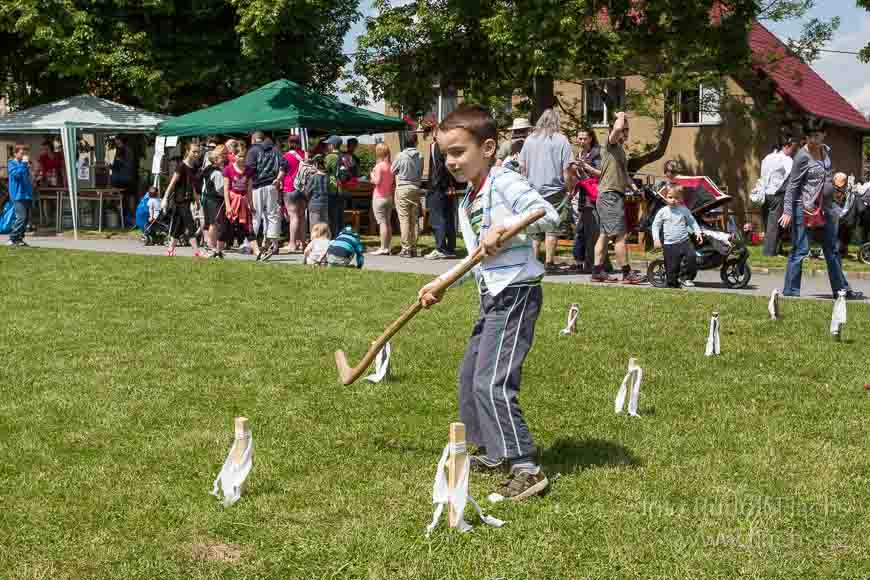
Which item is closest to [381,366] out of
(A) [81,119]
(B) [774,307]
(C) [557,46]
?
(B) [774,307]

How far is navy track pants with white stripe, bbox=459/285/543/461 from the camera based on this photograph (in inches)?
193

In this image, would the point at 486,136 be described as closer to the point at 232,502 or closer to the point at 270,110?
the point at 232,502

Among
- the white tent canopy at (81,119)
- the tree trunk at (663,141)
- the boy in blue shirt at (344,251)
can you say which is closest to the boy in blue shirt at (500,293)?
the boy in blue shirt at (344,251)

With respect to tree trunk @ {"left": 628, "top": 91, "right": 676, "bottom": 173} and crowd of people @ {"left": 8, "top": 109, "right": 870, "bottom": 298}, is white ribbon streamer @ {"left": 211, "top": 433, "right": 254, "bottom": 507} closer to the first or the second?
crowd of people @ {"left": 8, "top": 109, "right": 870, "bottom": 298}

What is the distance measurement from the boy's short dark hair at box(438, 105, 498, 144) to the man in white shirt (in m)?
13.6

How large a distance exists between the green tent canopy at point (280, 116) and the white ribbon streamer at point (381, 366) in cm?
1357

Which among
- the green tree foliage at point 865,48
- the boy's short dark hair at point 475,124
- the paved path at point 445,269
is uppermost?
the green tree foliage at point 865,48

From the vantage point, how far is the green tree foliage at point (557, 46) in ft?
72.2

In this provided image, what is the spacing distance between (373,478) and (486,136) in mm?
1694

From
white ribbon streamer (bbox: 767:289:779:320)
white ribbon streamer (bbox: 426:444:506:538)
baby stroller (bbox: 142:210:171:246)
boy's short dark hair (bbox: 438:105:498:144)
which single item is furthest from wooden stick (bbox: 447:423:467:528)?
baby stroller (bbox: 142:210:171:246)

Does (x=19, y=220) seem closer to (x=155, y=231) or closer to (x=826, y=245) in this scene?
(x=155, y=231)

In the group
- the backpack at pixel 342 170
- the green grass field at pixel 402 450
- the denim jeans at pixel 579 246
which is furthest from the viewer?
the backpack at pixel 342 170

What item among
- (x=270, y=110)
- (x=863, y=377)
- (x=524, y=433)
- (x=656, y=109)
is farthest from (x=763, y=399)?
(x=656, y=109)

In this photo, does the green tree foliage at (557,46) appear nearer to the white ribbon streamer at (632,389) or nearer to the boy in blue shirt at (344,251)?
the boy in blue shirt at (344,251)
